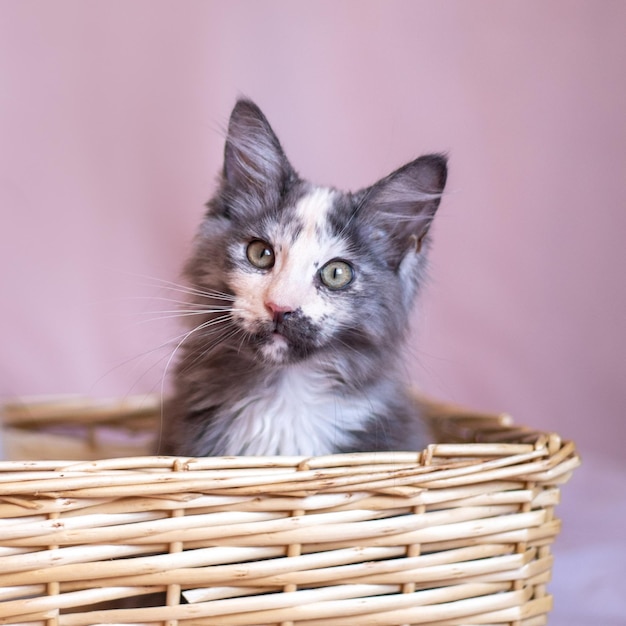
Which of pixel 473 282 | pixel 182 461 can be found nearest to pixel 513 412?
pixel 473 282

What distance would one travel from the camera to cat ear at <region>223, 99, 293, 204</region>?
5.09 ft

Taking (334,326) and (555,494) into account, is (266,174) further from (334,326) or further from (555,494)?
(555,494)

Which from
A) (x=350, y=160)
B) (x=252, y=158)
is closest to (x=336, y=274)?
(x=252, y=158)

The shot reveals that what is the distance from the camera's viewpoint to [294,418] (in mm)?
1478

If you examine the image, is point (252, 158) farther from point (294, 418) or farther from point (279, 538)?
point (279, 538)

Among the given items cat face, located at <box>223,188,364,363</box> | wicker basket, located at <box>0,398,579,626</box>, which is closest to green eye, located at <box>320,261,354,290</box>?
cat face, located at <box>223,188,364,363</box>

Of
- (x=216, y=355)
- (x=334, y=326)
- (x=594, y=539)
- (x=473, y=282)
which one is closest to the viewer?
(x=334, y=326)

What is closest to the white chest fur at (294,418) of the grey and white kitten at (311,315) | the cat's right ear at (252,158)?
the grey and white kitten at (311,315)

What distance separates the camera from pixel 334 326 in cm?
139

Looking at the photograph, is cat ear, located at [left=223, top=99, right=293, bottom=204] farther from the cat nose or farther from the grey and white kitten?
the cat nose

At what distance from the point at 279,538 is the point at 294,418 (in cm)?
33

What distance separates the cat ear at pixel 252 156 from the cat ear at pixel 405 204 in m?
0.19

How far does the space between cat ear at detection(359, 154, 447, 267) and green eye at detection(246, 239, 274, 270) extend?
0.20 m

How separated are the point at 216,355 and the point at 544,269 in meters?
1.36
